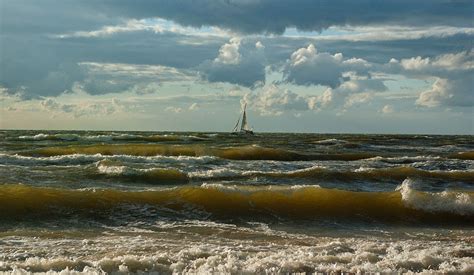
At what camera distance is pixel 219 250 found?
9.94 meters

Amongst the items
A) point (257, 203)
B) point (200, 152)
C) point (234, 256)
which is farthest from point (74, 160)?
point (234, 256)

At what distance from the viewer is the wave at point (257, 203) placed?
49.6 feet

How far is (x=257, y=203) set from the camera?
16.3 meters

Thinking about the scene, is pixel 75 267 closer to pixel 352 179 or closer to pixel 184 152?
pixel 352 179

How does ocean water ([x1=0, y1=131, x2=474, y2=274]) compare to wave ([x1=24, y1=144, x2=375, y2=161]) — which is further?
wave ([x1=24, y1=144, x2=375, y2=161])

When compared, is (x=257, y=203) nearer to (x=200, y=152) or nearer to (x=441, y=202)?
(x=441, y=202)

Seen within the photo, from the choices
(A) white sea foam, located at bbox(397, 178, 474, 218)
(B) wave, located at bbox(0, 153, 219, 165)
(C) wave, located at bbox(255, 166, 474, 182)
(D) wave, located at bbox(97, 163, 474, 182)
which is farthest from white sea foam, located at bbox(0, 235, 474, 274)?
(B) wave, located at bbox(0, 153, 219, 165)

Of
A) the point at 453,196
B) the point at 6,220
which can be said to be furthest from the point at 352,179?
the point at 6,220

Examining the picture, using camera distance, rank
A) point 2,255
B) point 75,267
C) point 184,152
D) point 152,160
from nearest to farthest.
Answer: point 75,267, point 2,255, point 152,160, point 184,152

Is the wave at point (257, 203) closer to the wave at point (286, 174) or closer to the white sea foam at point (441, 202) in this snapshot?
the white sea foam at point (441, 202)

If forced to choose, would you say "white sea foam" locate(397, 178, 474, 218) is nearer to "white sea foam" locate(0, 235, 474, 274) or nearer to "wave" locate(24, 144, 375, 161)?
"white sea foam" locate(0, 235, 474, 274)

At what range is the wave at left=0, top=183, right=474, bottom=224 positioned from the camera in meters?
15.1

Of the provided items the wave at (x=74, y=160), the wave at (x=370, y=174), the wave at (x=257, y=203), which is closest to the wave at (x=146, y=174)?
the wave at (x=370, y=174)

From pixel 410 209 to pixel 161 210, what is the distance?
7273 mm
